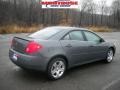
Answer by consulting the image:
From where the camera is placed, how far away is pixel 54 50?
579 cm

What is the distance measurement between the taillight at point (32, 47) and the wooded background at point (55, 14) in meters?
27.0

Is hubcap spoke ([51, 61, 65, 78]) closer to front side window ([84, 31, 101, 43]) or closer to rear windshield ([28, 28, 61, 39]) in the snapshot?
rear windshield ([28, 28, 61, 39])

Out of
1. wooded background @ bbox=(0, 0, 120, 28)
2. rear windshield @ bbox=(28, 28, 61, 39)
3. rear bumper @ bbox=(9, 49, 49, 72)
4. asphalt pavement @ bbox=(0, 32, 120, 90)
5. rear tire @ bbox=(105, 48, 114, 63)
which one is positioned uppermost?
wooded background @ bbox=(0, 0, 120, 28)

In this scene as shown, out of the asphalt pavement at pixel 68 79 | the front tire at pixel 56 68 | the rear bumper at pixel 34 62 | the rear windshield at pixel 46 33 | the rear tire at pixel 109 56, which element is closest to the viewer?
the asphalt pavement at pixel 68 79

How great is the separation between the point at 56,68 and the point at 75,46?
98 centimetres

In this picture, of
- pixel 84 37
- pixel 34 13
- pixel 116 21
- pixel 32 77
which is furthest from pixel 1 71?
pixel 116 21

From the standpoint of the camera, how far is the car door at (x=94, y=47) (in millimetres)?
7108

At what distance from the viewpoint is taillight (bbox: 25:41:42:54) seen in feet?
18.3

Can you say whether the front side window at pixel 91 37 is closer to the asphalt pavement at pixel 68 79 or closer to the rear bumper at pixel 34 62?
the asphalt pavement at pixel 68 79

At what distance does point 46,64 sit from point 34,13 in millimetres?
40117

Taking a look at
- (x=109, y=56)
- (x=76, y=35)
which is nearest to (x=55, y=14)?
(x=109, y=56)

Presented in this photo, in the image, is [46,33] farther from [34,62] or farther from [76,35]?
[34,62]

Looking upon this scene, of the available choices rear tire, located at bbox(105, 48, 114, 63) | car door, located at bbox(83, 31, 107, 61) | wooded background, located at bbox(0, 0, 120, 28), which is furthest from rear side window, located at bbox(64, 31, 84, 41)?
wooded background, located at bbox(0, 0, 120, 28)

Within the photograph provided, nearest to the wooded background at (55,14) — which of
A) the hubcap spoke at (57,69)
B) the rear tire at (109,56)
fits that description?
the rear tire at (109,56)
